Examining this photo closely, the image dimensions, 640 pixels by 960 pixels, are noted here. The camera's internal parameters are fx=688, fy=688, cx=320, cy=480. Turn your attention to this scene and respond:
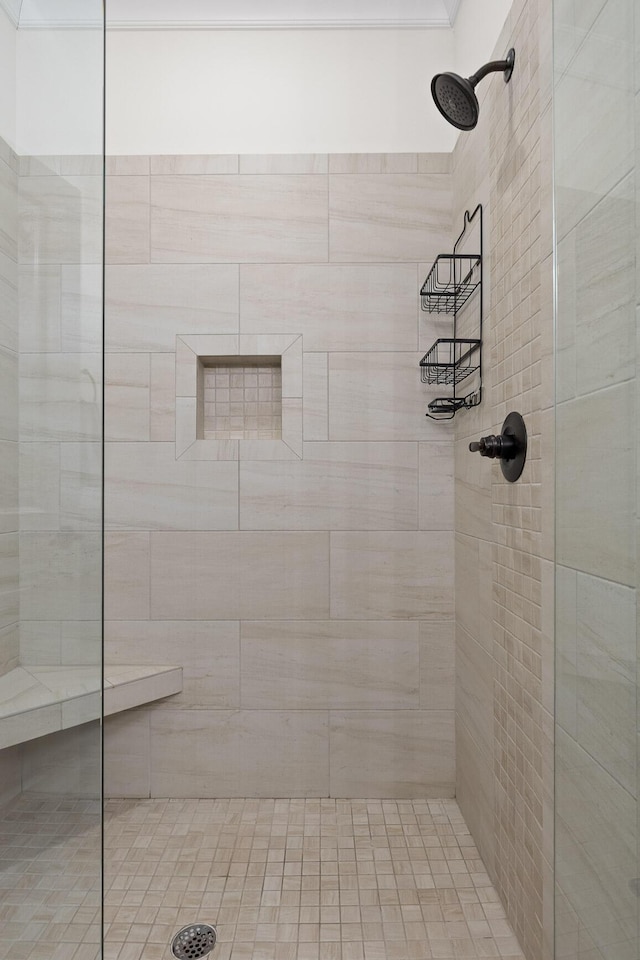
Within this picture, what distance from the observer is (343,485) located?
2.40m

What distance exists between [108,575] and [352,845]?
119cm

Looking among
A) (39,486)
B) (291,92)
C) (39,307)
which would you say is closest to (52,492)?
(39,486)

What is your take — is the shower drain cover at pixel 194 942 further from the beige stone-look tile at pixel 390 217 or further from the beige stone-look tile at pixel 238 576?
the beige stone-look tile at pixel 390 217

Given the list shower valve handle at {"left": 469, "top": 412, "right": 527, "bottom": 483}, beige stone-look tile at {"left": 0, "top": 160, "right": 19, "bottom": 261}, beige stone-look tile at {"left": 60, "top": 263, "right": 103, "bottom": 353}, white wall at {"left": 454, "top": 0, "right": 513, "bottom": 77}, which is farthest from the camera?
white wall at {"left": 454, "top": 0, "right": 513, "bottom": 77}

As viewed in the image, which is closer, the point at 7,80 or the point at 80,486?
the point at 7,80

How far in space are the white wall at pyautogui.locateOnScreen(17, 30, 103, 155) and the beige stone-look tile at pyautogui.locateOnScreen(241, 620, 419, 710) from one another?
176cm

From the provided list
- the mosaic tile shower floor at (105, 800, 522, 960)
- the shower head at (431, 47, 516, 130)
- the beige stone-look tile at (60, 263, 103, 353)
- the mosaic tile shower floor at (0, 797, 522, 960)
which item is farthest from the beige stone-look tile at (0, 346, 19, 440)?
the mosaic tile shower floor at (105, 800, 522, 960)

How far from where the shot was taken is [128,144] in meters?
2.42

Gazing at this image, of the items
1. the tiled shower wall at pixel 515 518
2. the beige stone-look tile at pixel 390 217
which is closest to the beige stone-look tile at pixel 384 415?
the tiled shower wall at pixel 515 518

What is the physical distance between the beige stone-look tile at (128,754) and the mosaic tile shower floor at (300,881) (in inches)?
1.9

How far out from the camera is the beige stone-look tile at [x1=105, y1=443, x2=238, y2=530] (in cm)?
240

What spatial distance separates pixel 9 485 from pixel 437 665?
186cm

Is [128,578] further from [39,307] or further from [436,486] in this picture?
[39,307]

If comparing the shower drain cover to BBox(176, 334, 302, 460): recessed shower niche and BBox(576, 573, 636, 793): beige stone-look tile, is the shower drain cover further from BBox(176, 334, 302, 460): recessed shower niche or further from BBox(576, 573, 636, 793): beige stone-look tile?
BBox(176, 334, 302, 460): recessed shower niche
